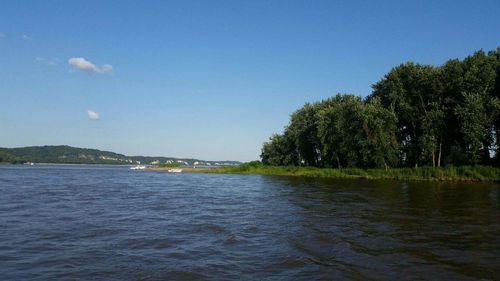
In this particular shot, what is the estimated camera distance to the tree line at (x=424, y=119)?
185 feet

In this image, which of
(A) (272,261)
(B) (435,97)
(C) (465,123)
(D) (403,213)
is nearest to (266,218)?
(D) (403,213)

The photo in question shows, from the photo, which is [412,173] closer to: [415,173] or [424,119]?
[415,173]

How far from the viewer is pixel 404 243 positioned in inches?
572

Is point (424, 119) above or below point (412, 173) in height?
above

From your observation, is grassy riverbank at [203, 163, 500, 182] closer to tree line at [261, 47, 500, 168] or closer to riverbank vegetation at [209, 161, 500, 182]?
riverbank vegetation at [209, 161, 500, 182]

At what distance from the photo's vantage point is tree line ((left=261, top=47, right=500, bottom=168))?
56.5 meters

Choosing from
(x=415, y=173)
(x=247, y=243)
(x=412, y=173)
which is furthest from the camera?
(x=412, y=173)

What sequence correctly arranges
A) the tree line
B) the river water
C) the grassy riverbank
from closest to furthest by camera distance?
the river water < the grassy riverbank < the tree line

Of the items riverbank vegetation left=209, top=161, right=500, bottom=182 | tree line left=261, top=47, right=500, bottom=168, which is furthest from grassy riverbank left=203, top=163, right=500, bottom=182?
tree line left=261, top=47, right=500, bottom=168

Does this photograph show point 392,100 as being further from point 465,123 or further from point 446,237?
point 446,237

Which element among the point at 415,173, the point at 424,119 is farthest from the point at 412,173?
the point at 424,119

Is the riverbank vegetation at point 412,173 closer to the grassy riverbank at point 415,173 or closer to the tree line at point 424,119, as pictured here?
the grassy riverbank at point 415,173

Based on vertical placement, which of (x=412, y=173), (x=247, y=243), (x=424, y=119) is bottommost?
(x=247, y=243)

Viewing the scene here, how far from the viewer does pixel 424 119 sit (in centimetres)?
6222
